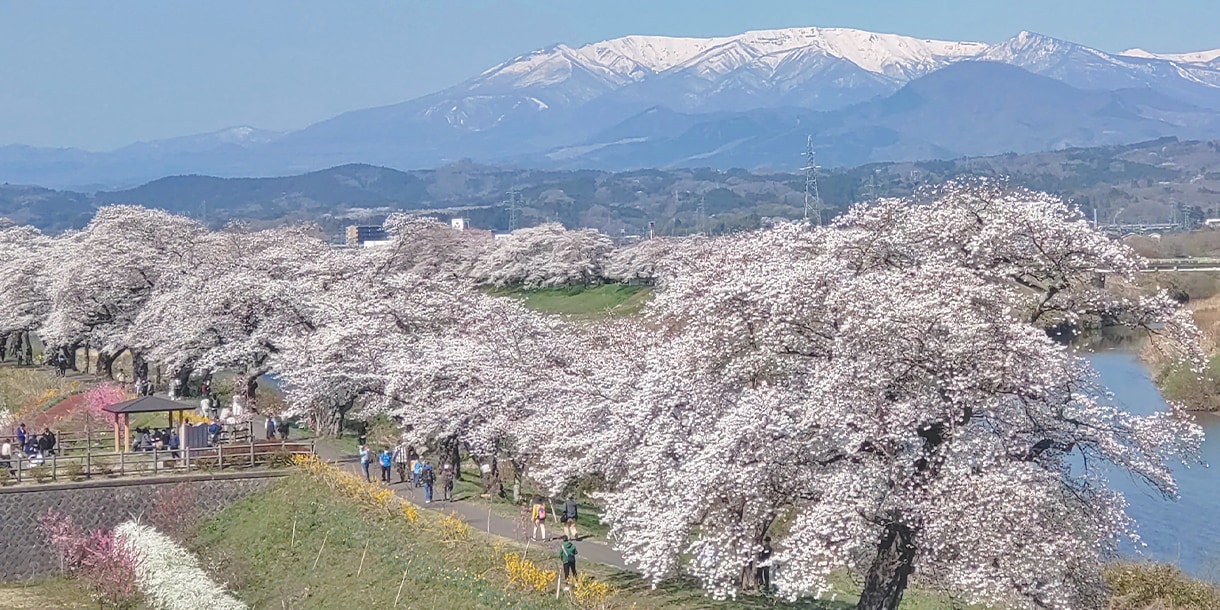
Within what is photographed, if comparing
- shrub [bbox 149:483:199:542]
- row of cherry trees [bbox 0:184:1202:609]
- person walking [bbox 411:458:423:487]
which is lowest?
shrub [bbox 149:483:199:542]

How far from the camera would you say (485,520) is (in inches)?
1113

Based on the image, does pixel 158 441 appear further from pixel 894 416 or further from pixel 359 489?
pixel 894 416

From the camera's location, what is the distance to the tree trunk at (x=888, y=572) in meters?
19.2

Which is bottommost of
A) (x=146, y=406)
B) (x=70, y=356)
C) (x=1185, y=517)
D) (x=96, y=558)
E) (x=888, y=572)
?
(x=70, y=356)

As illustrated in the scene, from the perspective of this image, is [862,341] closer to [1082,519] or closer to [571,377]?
[1082,519]

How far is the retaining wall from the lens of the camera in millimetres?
28250

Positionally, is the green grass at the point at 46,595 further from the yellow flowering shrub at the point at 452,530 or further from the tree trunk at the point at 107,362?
the tree trunk at the point at 107,362

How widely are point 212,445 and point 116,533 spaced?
15.2 ft

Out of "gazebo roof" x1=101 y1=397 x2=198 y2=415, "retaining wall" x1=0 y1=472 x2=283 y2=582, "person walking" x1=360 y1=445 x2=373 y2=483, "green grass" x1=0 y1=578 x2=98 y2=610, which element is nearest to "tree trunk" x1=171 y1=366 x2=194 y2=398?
"gazebo roof" x1=101 y1=397 x2=198 y2=415

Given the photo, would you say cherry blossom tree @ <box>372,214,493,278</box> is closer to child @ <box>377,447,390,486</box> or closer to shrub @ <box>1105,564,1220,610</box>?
child @ <box>377,447,390,486</box>

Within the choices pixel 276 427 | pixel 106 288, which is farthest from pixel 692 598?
pixel 106 288

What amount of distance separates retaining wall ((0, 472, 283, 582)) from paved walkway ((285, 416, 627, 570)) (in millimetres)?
3834

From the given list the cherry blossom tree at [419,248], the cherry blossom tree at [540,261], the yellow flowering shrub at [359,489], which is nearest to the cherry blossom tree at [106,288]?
the cherry blossom tree at [419,248]

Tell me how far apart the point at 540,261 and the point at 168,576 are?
72.8m
